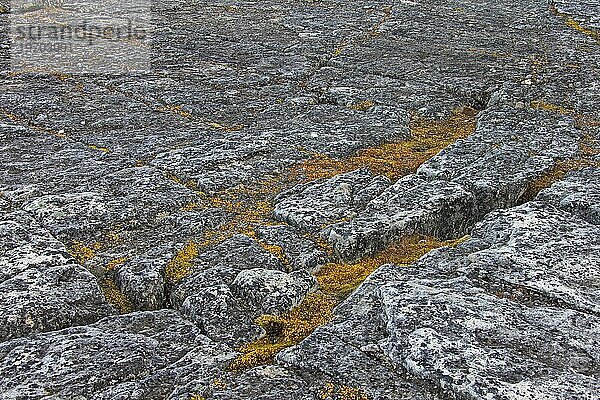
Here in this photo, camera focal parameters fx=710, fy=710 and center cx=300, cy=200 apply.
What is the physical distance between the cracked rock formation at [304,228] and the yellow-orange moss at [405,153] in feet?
0.07

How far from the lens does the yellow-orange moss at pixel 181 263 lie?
328 centimetres

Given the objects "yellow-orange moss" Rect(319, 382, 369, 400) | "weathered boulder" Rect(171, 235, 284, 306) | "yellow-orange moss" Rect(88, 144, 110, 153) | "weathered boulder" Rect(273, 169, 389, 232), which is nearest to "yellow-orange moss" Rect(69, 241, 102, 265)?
"weathered boulder" Rect(171, 235, 284, 306)

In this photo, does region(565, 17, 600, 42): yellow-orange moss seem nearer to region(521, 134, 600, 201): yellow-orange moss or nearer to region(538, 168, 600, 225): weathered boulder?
region(521, 134, 600, 201): yellow-orange moss

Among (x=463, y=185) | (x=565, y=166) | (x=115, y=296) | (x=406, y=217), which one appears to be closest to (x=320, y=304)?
(x=406, y=217)

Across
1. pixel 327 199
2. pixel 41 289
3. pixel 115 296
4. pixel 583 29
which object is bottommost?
pixel 115 296

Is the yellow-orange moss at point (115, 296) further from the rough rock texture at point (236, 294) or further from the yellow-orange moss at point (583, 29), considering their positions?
the yellow-orange moss at point (583, 29)

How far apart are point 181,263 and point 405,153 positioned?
2005 mm

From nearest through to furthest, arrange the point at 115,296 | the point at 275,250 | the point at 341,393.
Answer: the point at 341,393 → the point at 115,296 → the point at 275,250

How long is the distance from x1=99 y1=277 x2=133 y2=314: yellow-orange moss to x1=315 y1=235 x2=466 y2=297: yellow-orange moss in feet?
2.88
